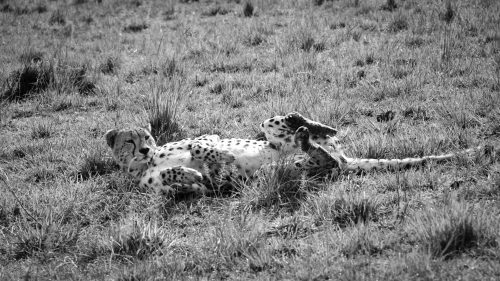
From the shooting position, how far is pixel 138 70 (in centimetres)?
873

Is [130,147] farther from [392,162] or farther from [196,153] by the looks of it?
[392,162]

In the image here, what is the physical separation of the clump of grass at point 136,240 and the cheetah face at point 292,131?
1.55m

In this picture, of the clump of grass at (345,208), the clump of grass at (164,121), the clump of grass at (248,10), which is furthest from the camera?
the clump of grass at (248,10)

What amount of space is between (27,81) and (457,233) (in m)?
6.77

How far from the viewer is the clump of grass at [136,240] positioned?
13.6 ft

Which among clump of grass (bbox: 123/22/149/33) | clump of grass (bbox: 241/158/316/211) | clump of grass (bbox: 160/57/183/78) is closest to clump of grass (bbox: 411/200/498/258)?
clump of grass (bbox: 241/158/316/211)

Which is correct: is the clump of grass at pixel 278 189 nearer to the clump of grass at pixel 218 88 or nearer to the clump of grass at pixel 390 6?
the clump of grass at pixel 218 88

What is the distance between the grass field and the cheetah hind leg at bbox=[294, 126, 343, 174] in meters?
0.17

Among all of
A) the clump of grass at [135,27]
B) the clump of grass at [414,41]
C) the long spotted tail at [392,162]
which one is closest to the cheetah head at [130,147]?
the long spotted tail at [392,162]

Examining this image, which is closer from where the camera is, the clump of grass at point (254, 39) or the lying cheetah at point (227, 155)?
the lying cheetah at point (227, 155)

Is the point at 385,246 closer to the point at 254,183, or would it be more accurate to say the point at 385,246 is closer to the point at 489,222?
the point at 489,222

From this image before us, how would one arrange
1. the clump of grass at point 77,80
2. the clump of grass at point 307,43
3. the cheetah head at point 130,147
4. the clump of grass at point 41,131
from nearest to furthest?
the cheetah head at point 130,147 → the clump of grass at point 41,131 → the clump of grass at point 77,80 → the clump of grass at point 307,43

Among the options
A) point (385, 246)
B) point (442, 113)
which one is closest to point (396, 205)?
point (385, 246)

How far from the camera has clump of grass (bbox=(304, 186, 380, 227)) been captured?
4293 mm
